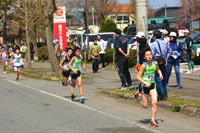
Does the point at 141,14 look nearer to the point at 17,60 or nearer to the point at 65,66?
the point at 65,66

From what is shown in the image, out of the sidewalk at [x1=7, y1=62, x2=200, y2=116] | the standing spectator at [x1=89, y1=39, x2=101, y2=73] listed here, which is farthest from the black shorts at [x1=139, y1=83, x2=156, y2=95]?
the standing spectator at [x1=89, y1=39, x2=101, y2=73]

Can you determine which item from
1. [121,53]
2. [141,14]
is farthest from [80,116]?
[141,14]

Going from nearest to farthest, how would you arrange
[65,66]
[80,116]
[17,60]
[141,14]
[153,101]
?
1. [153,101]
2. [80,116]
3. [141,14]
4. [65,66]
5. [17,60]

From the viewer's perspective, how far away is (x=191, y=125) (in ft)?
26.8

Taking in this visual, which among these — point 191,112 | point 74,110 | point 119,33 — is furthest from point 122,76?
point 191,112

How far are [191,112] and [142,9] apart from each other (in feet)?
14.3

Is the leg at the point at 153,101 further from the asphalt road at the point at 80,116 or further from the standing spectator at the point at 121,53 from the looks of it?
the standing spectator at the point at 121,53

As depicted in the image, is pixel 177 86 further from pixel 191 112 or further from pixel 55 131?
pixel 55 131

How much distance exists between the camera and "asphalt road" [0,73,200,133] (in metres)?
7.78

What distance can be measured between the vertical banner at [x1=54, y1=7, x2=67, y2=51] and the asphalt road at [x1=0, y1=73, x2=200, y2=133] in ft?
27.3

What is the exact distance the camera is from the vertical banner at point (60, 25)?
68.0 feet

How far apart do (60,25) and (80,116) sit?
40.6 ft

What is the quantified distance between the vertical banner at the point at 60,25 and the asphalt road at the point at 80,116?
8.31 m

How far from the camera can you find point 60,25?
21.0 meters
